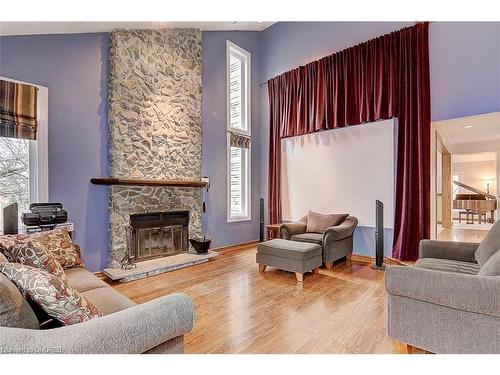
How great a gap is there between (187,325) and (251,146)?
4.84m

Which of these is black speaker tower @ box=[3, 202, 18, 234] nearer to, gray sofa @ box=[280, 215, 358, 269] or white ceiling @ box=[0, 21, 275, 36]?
white ceiling @ box=[0, 21, 275, 36]

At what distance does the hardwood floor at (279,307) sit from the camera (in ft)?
6.70

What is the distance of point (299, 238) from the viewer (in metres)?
4.26

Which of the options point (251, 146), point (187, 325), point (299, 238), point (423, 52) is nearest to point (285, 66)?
point (251, 146)

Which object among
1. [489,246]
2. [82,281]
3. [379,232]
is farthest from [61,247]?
[379,232]

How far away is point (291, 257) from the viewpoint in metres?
3.50

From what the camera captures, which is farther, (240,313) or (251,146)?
(251,146)

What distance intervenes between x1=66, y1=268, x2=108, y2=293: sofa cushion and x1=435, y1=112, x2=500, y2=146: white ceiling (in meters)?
4.44

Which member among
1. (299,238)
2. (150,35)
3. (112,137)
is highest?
(150,35)

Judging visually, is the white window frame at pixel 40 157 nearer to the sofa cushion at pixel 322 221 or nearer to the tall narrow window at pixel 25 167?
the tall narrow window at pixel 25 167

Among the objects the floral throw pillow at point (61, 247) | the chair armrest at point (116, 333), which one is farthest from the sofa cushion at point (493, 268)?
the floral throw pillow at point (61, 247)

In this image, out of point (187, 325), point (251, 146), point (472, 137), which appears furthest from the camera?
point (251, 146)

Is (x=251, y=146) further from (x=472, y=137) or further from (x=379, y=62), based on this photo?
(x=472, y=137)

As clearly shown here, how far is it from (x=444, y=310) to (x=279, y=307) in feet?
4.59
